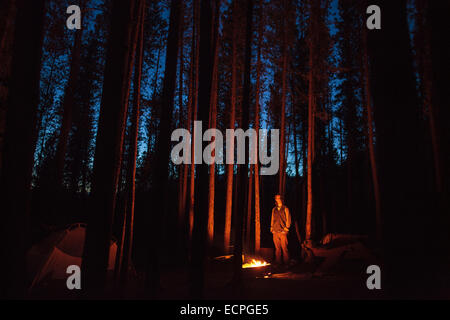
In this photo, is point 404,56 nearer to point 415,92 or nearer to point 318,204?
point 415,92

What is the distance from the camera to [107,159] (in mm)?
4648

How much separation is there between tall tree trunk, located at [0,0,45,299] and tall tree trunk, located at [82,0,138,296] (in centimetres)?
86

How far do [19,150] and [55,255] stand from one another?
483 centimetres

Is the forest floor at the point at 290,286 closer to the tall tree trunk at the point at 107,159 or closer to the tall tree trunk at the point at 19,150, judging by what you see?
the tall tree trunk at the point at 107,159

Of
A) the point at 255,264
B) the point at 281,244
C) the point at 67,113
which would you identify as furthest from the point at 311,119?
the point at 67,113

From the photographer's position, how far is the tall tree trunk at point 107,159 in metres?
4.57

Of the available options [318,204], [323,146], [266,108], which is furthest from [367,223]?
[266,108]

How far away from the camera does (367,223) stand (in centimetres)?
2095

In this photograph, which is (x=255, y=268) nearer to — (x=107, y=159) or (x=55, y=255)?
(x=55, y=255)

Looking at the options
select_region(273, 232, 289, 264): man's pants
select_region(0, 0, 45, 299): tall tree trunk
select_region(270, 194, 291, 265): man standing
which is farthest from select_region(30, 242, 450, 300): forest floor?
Result: select_region(0, 0, 45, 299): tall tree trunk

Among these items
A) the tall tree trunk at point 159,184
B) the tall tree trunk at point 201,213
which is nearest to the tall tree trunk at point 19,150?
the tall tree trunk at point 159,184

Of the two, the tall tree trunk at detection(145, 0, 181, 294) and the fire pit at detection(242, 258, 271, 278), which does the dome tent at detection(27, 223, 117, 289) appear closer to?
the tall tree trunk at detection(145, 0, 181, 294)

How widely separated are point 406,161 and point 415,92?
0.62m

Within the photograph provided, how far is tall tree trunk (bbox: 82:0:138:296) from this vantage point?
4574mm
